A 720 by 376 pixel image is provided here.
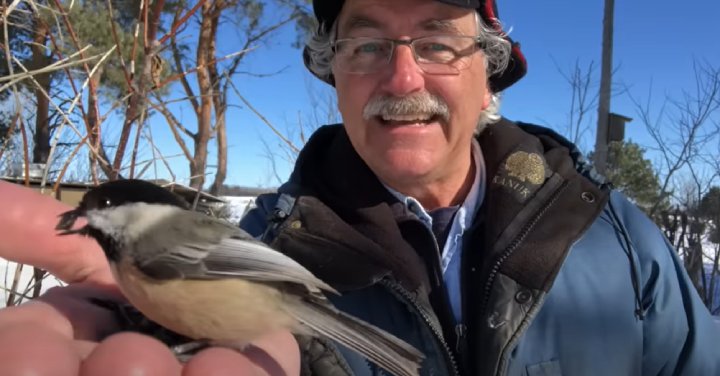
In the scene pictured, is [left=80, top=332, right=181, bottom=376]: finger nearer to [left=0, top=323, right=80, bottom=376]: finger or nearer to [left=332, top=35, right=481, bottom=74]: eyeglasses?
[left=0, top=323, right=80, bottom=376]: finger

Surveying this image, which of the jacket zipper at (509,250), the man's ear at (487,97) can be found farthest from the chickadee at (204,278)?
the man's ear at (487,97)

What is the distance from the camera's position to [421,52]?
1.73 meters

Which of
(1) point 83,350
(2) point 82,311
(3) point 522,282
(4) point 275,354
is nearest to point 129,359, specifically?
(1) point 83,350

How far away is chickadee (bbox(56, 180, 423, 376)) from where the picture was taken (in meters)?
1.03

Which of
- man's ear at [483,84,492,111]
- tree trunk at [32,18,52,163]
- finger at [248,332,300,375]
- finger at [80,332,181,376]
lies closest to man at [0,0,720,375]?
man's ear at [483,84,492,111]

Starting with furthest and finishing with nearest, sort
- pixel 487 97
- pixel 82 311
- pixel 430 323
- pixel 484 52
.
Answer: pixel 487 97 < pixel 484 52 < pixel 430 323 < pixel 82 311

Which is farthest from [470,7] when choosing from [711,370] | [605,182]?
[711,370]

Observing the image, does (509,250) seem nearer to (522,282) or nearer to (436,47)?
(522,282)

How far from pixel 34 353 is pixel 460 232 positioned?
4.30 ft

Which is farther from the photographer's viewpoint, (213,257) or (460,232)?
(460,232)

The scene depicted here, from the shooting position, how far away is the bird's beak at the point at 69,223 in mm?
997

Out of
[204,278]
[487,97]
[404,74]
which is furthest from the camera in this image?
[487,97]

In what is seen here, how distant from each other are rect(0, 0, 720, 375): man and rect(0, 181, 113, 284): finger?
0.59 meters

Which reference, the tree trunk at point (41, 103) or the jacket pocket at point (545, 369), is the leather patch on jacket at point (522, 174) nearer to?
the jacket pocket at point (545, 369)
